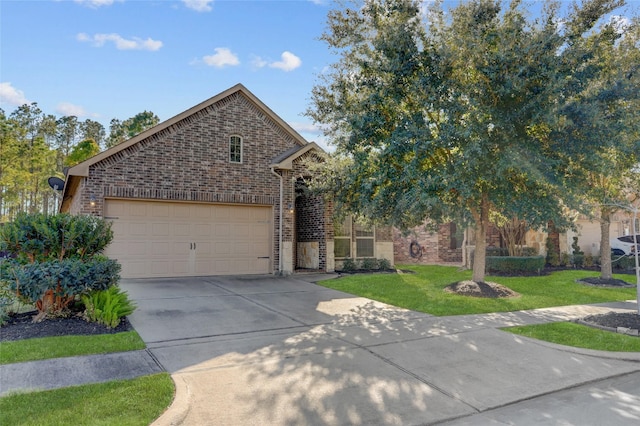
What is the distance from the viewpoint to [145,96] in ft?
44.9

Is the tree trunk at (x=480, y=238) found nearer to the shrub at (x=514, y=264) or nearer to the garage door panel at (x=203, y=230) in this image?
the shrub at (x=514, y=264)

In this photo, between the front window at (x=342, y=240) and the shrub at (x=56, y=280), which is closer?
the shrub at (x=56, y=280)

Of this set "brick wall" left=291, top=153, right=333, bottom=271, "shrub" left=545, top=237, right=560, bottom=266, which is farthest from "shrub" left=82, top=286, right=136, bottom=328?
"shrub" left=545, top=237, right=560, bottom=266

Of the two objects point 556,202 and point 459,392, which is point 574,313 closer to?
point 556,202

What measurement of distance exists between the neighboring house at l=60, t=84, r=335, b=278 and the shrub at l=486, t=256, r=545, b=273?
6864mm

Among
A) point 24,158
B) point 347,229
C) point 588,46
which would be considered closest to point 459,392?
point 588,46

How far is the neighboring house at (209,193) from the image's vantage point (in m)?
12.9

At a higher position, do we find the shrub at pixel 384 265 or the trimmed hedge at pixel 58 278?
the trimmed hedge at pixel 58 278

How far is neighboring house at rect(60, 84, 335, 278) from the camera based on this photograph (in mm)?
12883

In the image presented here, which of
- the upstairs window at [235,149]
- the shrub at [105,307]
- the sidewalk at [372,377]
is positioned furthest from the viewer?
the upstairs window at [235,149]

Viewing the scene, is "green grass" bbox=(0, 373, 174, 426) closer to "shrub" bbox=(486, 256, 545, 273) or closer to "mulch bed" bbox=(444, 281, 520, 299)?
"mulch bed" bbox=(444, 281, 520, 299)

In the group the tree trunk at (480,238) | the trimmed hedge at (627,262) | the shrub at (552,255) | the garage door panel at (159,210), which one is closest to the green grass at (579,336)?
the tree trunk at (480,238)

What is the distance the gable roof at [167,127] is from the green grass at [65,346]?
788 centimetres

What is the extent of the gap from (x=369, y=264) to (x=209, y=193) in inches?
275
